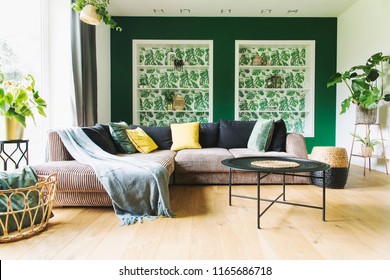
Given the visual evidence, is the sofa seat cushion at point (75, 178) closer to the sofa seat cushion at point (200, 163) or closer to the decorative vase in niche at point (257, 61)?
the sofa seat cushion at point (200, 163)

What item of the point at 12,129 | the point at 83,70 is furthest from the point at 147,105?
the point at 12,129

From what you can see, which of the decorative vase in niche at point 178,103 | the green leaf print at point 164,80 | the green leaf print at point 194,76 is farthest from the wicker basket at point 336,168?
the green leaf print at point 164,80

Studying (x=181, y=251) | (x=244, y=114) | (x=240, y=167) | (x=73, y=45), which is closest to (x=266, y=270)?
(x=181, y=251)

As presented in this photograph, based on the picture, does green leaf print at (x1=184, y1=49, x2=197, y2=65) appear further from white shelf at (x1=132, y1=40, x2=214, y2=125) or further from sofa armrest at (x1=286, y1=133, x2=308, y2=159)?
sofa armrest at (x1=286, y1=133, x2=308, y2=159)

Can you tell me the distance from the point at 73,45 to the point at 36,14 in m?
0.52

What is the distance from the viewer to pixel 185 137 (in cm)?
376

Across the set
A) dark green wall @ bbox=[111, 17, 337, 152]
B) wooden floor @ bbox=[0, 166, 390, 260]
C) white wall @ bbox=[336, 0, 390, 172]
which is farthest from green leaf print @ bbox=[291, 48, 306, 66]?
wooden floor @ bbox=[0, 166, 390, 260]

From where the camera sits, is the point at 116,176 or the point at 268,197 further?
the point at 268,197

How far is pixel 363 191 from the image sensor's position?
9.92 feet

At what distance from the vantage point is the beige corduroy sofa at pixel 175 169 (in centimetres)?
227

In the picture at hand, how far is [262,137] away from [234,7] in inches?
107

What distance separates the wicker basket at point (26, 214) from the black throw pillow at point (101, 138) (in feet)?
3.27

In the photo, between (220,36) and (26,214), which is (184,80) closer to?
(220,36)

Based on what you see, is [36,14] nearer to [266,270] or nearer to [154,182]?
[154,182]
